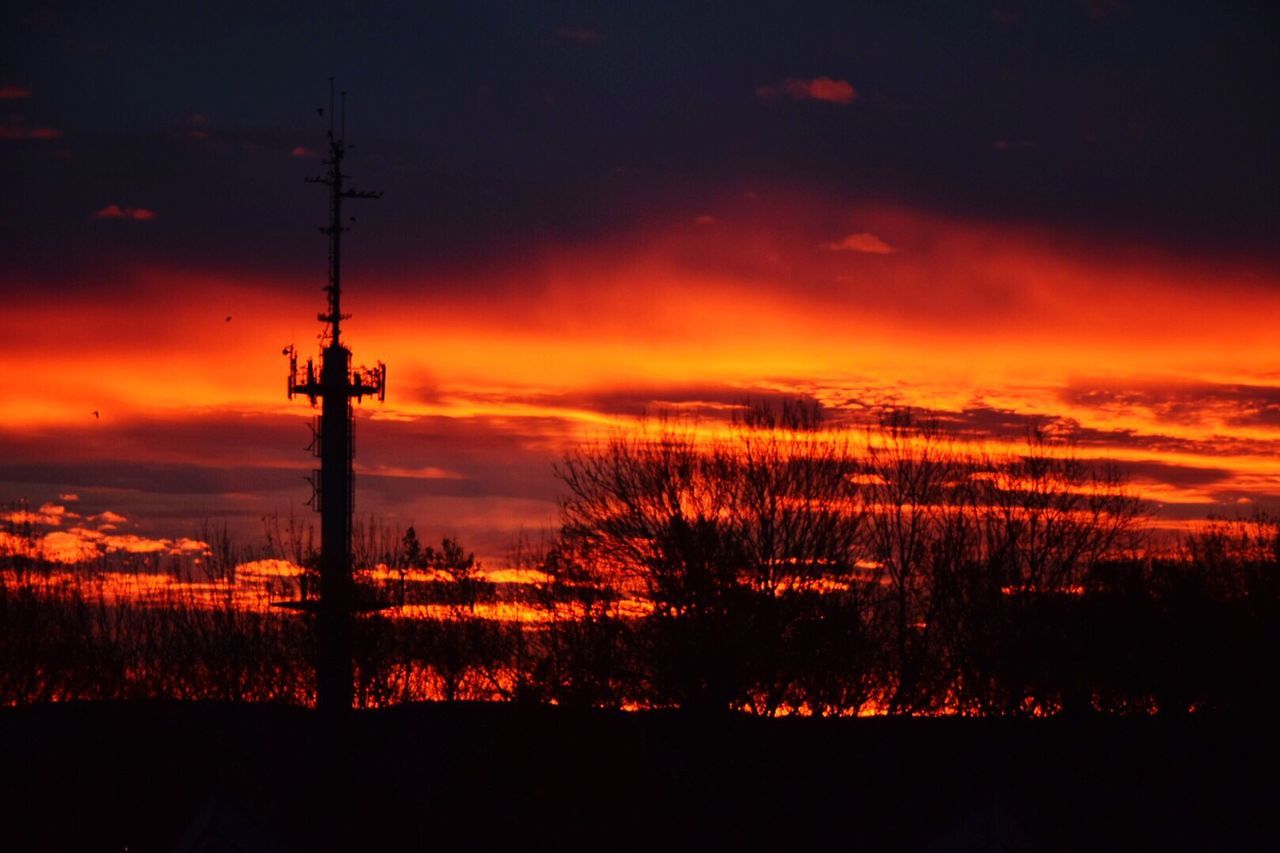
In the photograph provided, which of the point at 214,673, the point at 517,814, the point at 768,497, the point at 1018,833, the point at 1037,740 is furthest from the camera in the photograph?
the point at 214,673

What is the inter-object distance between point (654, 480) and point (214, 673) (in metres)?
17.9

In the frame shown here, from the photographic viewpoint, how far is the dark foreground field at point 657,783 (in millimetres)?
30078

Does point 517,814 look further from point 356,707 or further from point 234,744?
point 356,707

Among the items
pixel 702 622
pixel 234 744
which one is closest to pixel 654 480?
pixel 702 622

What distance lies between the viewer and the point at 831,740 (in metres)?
33.8

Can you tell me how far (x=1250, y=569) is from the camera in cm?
4700

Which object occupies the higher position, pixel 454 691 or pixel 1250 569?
pixel 1250 569

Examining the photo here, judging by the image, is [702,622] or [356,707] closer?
[702,622]

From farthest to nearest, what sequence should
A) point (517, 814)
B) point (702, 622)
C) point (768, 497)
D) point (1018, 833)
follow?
point (768, 497) < point (702, 622) < point (517, 814) < point (1018, 833)

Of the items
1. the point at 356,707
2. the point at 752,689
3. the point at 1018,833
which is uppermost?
the point at 1018,833

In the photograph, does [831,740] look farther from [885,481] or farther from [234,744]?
[234,744]

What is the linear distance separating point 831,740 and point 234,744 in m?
15.5

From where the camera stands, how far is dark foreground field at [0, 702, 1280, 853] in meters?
30.1

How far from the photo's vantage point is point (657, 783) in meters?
31.3
